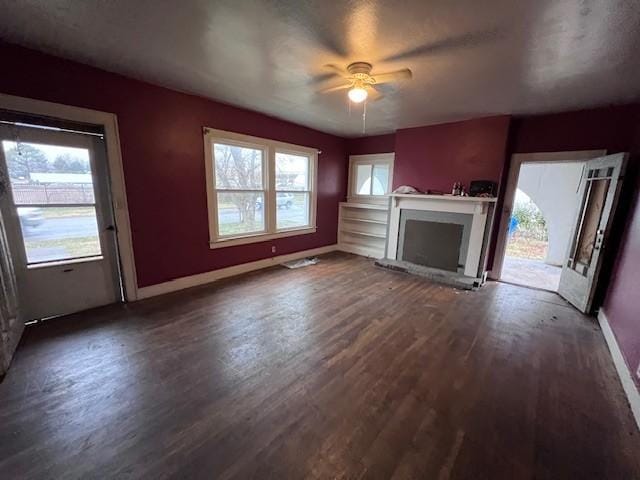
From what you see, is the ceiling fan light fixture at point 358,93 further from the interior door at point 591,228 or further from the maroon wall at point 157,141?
the interior door at point 591,228

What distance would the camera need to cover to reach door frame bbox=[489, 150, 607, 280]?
3471mm

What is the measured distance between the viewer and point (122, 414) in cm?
160

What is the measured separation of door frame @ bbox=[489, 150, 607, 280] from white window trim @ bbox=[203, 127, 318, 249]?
128 inches

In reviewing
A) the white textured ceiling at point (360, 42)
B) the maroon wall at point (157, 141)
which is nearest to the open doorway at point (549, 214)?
the white textured ceiling at point (360, 42)

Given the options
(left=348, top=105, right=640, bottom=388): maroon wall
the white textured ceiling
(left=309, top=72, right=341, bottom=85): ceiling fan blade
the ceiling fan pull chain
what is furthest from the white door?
(left=348, top=105, right=640, bottom=388): maroon wall

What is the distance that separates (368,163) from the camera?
5562 millimetres

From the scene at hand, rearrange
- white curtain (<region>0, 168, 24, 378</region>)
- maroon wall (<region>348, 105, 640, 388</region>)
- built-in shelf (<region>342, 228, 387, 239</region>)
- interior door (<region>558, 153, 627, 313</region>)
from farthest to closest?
1. built-in shelf (<region>342, 228, 387, 239</region>)
2. interior door (<region>558, 153, 627, 313</region>)
3. maroon wall (<region>348, 105, 640, 388</region>)
4. white curtain (<region>0, 168, 24, 378</region>)

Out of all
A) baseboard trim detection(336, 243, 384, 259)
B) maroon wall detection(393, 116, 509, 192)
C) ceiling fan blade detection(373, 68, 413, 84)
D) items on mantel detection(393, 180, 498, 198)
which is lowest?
baseboard trim detection(336, 243, 384, 259)

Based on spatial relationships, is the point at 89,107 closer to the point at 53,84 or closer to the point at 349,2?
the point at 53,84

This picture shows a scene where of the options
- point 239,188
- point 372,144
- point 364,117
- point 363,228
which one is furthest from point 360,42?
point 363,228

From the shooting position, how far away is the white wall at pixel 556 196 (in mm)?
5168

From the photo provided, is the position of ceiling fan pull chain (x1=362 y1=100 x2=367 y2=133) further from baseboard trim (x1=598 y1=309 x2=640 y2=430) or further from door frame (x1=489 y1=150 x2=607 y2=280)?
baseboard trim (x1=598 y1=309 x2=640 y2=430)

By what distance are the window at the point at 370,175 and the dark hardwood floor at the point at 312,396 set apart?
3.11 metres

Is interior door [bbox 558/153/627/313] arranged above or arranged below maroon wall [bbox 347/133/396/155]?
below
